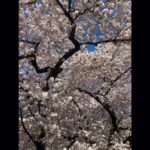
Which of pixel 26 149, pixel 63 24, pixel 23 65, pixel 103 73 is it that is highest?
pixel 63 24

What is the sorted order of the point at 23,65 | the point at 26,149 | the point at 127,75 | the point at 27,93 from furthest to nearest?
the point at 127,75, the point at 23,65, the point at 26,149, the point at 27,93

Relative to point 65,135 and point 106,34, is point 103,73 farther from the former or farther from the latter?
point 65,135

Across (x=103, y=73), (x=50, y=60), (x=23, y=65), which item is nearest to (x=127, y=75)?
(x=103, y=73)
